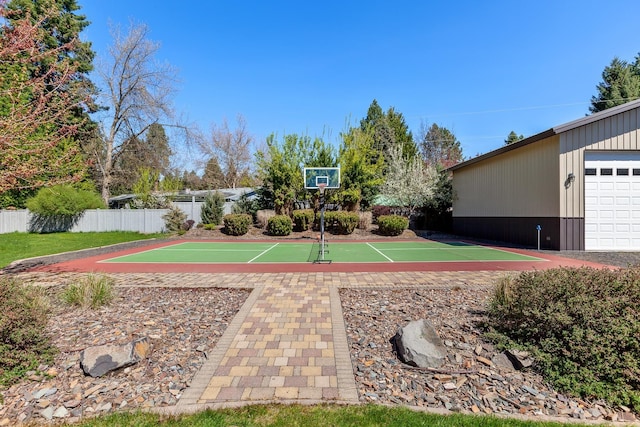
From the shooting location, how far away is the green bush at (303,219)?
1858 cm

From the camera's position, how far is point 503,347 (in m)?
3.45

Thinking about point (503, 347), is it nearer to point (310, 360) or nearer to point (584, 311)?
point (584, 311)

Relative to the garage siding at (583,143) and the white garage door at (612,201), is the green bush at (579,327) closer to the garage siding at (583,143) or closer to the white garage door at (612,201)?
the garage siding at (583,143)

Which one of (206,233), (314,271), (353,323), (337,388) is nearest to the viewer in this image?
(337,388)

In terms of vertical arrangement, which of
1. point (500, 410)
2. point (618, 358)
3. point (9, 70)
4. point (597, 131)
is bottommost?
point (500, 410)

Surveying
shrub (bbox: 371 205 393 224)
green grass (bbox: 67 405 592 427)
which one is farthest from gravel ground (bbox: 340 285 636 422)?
shrub (bbox: 371 205 393 224)

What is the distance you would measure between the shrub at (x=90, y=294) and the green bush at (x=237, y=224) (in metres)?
13.1

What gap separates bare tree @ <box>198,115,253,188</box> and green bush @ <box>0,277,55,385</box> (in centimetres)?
3385

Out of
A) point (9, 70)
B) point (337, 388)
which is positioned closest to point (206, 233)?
point (9, 70)

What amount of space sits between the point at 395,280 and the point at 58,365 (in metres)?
5.50

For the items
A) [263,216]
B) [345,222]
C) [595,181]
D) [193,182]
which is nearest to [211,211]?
[263,216]

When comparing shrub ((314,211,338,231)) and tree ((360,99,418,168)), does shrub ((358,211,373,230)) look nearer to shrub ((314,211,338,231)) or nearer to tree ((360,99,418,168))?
shrub ((314,211,338,231))

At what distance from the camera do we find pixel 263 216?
63.2ft

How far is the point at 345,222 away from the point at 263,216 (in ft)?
17.0
